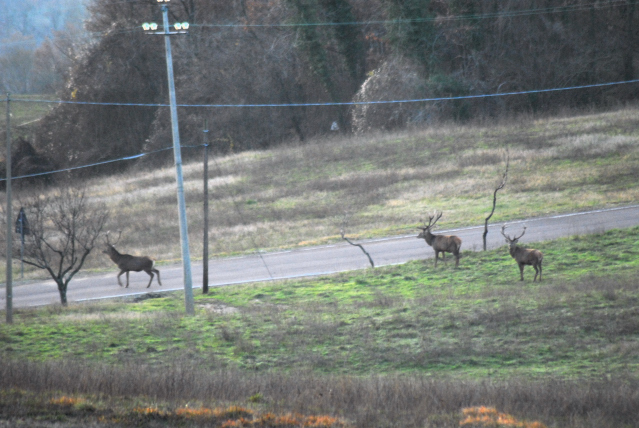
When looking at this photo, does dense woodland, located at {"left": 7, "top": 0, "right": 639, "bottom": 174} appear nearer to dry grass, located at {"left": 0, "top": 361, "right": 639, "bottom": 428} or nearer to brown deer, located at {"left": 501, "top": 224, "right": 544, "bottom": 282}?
brown deer, located at {"left": 501, "top": 224, "right": 544, "bottom": 282}

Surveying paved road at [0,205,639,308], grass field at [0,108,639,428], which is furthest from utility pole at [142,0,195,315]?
paved road at [0,205,639,308]

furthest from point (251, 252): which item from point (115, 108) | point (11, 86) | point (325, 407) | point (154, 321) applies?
point (11, 86)

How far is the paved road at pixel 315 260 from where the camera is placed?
22.7 metres

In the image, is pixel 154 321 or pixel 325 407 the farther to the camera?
pixel 154 321

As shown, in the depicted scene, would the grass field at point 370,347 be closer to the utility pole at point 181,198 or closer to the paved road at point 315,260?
the utility pole at point 181,198

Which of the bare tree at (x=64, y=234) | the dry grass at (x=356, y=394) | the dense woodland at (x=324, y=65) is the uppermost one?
the dense woodland at (x=324, y=65)

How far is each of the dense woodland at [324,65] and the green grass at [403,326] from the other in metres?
32.1

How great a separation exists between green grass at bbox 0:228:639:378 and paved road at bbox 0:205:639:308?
3.07 metres

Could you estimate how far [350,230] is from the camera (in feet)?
100

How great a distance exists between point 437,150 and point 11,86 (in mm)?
89032

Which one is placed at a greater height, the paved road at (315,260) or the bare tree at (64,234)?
the bare tree at (64,234)

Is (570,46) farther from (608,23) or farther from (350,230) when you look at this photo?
(350,230)

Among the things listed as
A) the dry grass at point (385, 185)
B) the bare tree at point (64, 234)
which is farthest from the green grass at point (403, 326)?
the dry grass at point (385, 185)

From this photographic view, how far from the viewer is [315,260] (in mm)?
24812
